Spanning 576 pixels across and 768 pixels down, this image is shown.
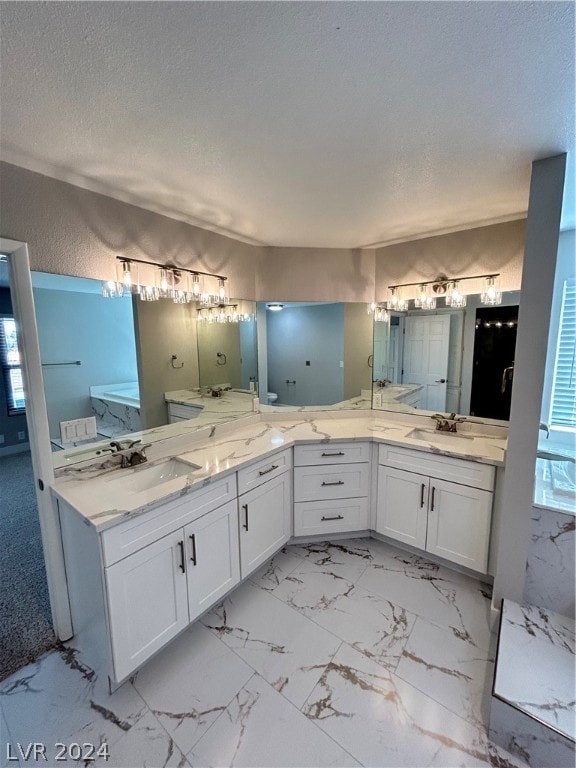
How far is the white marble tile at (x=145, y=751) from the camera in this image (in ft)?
4.00

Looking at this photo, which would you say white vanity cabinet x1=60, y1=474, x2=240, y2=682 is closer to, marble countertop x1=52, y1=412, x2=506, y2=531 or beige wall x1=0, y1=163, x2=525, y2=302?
marble countertop x1=52, y1=412, x2=506, y2=531

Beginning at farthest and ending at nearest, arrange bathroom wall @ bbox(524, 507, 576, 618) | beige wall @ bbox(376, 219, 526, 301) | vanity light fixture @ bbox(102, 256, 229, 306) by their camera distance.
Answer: beige wall @ bbox(376, 219, 526, 301), vanity light fixture @ bbox(102, 256, 229, 306), bathroom wall @ bbox(524, 507, 576, 618)

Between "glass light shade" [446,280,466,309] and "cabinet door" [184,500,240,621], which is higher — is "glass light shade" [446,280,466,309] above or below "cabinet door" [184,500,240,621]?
above

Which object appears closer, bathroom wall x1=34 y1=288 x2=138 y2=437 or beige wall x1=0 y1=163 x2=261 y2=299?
beige wall x1=0 y1=163 x2=261 y2=299

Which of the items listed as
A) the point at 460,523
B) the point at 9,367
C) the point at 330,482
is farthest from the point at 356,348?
the point at 9,367

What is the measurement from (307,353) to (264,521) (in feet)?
4.78

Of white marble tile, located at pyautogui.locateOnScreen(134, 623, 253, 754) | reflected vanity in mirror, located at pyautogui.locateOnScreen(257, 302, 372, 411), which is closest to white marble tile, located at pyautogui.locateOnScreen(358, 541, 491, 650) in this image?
white marble tile, located at pyautogui.locateOnScreen(134, 623, 253, 754)

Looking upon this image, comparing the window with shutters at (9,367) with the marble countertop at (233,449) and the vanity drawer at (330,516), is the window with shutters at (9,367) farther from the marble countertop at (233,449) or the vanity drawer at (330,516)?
the vanity drawer at (330,516)

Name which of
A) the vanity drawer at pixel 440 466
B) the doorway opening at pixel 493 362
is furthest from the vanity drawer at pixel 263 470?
the doorway opening at pixel 493 362

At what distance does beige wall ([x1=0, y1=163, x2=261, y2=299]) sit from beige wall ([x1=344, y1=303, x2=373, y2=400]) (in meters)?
1.30

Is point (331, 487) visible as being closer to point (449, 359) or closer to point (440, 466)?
point (440, 466)

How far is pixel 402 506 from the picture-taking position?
92.2 inches

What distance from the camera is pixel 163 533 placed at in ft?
5.05

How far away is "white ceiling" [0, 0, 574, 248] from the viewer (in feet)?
2.78
